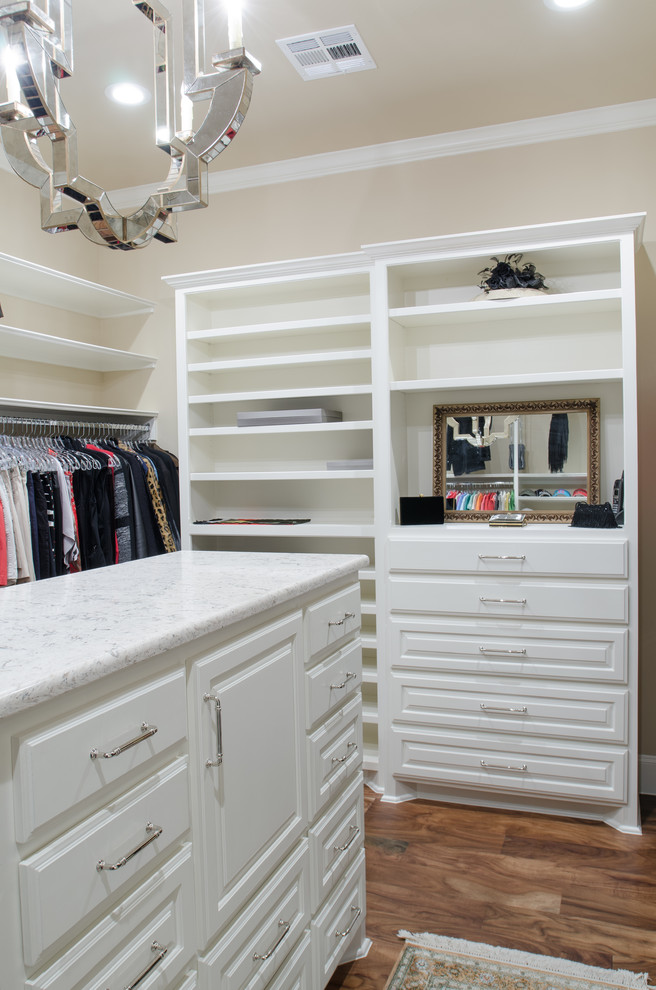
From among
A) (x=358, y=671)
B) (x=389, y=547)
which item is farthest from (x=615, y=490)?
(x=358, y=671)

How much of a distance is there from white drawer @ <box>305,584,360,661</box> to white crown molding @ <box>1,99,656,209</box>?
231 centimetres

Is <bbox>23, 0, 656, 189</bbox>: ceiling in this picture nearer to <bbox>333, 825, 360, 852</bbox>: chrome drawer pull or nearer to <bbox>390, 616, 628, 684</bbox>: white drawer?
<bbox>390, 616, 628, 684</bbox>: white drawer

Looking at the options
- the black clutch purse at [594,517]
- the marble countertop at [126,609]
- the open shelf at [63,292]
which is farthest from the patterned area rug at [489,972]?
the open shelf at [63,292]

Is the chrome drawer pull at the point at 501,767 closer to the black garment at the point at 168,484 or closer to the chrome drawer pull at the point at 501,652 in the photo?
the chrome drawer pull at the point at 501,652

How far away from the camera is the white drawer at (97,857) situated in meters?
0.92

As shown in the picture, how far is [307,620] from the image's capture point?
1760 millimetres

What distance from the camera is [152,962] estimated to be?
3.76 feet

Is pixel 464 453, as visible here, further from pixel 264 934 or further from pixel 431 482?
pixel 264 934

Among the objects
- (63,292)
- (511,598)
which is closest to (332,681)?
(511,598)

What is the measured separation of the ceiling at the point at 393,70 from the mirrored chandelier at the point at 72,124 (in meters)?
1.09

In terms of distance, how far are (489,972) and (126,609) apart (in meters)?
1.47

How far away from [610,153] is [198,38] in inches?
89.3

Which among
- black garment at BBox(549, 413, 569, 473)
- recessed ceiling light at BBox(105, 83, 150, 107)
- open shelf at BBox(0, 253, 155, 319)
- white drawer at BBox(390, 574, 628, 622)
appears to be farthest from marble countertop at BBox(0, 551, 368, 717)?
recessed ceiling light at BBox(105, 83, 150, 107)

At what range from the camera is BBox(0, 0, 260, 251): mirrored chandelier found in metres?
1.30
